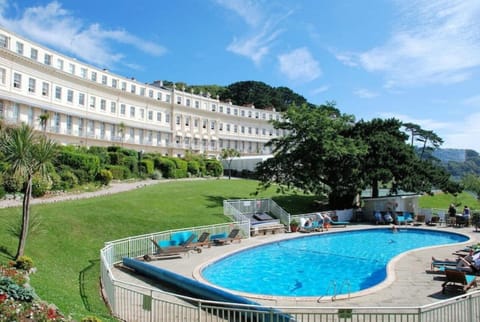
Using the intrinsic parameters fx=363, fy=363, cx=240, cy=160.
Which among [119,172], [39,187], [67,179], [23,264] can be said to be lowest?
[23,264]

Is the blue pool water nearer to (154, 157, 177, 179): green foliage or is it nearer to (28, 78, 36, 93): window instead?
(154, 157, 177, 179): green foliage

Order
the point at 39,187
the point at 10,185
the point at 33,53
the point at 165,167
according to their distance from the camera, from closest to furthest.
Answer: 1. the point at 10,185
2. the point at 39,187
3. the point at 33,53
4. the point at 165,167

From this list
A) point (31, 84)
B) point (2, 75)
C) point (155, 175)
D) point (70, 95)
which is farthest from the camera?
point (70, 95)

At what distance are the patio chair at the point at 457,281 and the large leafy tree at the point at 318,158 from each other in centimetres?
1894

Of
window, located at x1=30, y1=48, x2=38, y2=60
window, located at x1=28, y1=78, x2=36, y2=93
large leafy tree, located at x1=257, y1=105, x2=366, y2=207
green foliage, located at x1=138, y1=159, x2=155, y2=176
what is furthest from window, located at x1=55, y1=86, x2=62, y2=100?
large leafy tree, located at x1=257, y1=105, x2=366, y2=207

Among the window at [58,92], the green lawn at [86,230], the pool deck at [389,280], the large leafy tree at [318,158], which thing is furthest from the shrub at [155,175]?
the pool deck at [389,280]

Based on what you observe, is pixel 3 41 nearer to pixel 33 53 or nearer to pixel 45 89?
pixel 33 53

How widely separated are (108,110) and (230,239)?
157ft

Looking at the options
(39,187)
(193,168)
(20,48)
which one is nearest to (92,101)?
(20,48)

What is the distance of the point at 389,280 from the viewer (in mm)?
13625

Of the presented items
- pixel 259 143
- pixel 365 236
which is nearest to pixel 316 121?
pixel 365 236

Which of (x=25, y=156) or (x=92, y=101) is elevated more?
(x=92, y=101)

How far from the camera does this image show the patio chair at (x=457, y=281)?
1188 centimetres

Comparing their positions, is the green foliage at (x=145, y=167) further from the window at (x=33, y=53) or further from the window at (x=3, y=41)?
the window at (x=3, y=41)
